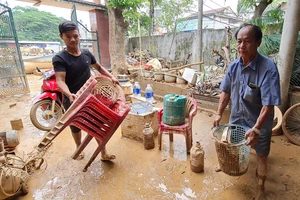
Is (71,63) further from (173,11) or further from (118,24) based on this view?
(173,11)

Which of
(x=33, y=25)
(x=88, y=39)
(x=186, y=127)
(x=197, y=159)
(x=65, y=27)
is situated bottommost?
(x=197, y=159)

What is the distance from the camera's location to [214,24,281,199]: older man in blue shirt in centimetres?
152

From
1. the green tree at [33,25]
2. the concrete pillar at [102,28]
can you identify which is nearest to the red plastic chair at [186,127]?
the concrete pillar at [102,28]

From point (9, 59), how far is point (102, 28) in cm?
423

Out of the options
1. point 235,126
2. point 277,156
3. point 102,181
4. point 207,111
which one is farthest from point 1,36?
point 277,156

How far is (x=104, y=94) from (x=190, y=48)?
6808 mm

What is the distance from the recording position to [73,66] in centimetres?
221

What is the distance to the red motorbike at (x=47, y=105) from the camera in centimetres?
347

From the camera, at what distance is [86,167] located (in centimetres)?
240

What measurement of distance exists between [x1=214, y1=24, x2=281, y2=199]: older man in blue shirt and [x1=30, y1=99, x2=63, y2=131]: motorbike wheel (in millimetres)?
3050

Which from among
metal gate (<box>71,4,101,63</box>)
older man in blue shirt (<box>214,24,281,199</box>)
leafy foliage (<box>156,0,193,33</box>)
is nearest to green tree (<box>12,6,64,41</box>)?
metal gate (<box>71,4,101,63</box>)

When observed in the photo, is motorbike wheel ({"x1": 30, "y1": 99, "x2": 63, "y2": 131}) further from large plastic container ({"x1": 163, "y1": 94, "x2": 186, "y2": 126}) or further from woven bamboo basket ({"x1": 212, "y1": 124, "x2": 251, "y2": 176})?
woven bamboo basket ({"x1": 212, "y1": 124, "x2": 251, "y2": 176})

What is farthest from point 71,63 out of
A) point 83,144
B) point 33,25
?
point 33,25

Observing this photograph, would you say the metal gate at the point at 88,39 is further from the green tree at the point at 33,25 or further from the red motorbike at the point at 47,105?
the green tree at the point at 33,25
